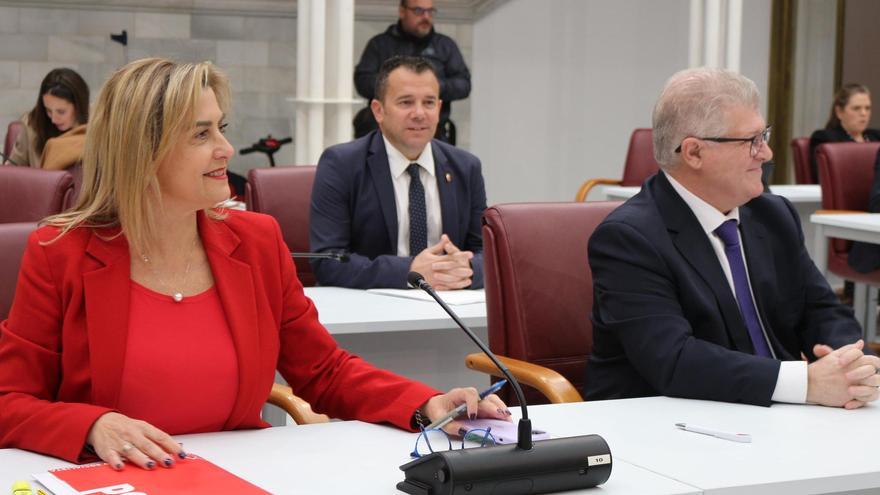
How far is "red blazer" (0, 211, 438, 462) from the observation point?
6.76 ft

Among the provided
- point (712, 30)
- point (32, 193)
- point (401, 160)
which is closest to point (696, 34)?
point (712, 30)

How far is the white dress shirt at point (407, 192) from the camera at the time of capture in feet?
13.7

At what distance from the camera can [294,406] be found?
267cm

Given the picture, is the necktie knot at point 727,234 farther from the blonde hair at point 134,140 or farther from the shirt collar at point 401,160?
the shirt collar at point 401,160

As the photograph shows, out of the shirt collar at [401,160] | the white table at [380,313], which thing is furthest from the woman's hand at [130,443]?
the shirt collar at [401,160]

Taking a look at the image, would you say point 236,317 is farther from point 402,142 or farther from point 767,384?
point 402,142

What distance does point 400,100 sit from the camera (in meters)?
4.30

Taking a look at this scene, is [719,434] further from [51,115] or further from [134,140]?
[51,115]

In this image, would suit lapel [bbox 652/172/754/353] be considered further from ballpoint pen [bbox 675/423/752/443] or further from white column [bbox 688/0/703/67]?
white column [bbox 688/0/703/67]

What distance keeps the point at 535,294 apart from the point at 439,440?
95 cm

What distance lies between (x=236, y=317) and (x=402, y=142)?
2034mm

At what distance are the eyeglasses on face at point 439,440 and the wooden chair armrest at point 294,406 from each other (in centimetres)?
52

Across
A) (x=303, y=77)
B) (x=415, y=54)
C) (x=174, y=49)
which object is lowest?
(x=303, y=77)

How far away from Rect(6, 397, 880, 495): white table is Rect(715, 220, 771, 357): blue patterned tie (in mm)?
378
